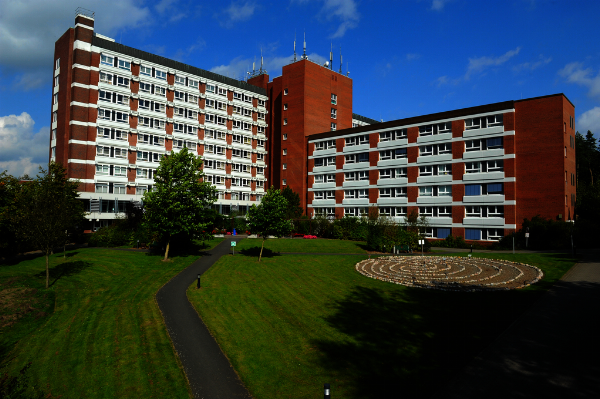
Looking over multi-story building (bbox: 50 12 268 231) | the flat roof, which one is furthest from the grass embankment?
the flat roof

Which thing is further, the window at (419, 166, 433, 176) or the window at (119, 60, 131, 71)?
the window at (119, 60, 131, 71)

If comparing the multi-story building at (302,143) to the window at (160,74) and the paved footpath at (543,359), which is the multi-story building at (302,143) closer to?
the window at (160,74)

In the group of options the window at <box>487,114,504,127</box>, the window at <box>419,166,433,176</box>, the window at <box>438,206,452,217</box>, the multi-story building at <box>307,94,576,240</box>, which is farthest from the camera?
the window at <box>419,166,433,176</box>

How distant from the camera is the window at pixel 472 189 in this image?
46.9m

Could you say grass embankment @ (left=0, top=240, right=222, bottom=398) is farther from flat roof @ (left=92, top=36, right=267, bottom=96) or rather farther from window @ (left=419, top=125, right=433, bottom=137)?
flat roof @ (left=92, top=36, right=267, bottom=96)

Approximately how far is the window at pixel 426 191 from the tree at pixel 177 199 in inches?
1252

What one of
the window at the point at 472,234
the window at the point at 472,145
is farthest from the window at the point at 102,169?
the window at the point at 472,234

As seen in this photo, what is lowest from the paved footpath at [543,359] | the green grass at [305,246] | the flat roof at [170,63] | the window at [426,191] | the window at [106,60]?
the paved footpath at [543,359]

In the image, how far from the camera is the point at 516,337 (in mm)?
14070

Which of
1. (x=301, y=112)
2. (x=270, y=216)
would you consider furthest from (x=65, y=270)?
(x=301, y=112)

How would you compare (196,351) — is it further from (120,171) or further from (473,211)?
(120,171)

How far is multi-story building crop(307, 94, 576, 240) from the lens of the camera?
4188 cm

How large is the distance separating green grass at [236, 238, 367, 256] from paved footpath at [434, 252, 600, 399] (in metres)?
25.7

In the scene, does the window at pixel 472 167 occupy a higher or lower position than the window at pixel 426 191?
higher
